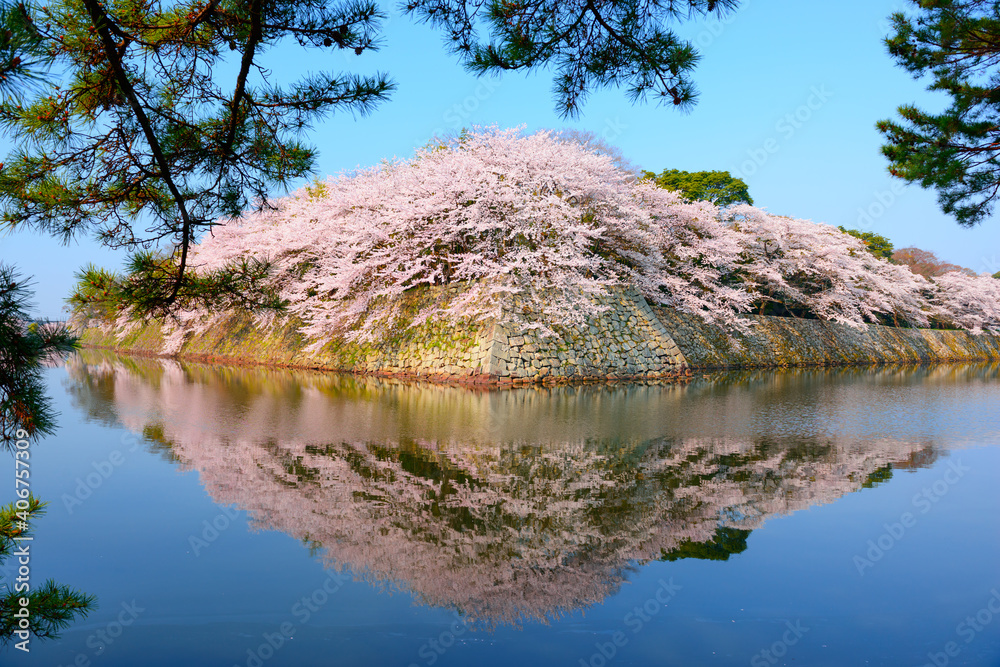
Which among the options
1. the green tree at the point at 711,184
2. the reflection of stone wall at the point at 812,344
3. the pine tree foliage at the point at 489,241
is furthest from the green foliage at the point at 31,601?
the green tree at the point at 711,184

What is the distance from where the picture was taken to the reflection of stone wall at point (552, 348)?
1444 centimetres

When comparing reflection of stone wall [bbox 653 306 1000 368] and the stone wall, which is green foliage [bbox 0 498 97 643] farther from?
reflection of stone wall [bbox 653 306 1000 368]

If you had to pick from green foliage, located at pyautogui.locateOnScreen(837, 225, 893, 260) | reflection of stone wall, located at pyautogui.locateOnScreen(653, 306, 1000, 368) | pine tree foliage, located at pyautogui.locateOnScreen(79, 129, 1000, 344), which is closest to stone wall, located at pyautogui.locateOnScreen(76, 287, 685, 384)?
pine tree foliage, located at pyautogui.locateOnScreen(79, 129, 1000, 344)

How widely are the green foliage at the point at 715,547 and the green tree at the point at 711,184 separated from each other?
26.9 m

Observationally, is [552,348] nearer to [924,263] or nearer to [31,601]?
[31,601]

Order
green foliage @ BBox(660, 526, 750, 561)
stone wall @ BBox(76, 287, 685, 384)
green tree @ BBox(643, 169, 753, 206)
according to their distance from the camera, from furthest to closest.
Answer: green tree @ BBox(643, 169, 753, 206) → stone wall @ BBox(76, 287, 685, 384) → green foliage @ BBox(660, 526, 750, 561)

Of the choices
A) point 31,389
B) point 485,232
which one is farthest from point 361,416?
point 485,232

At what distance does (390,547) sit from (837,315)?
25.7 meters

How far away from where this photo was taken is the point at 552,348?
48.5ft

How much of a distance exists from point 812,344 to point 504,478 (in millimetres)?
23005

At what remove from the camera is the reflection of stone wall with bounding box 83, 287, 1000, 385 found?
14438 millimetres

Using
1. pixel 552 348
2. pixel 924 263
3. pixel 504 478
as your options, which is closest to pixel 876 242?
pixel 924 263

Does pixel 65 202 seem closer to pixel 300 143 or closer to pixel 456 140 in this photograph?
pixel 300 143

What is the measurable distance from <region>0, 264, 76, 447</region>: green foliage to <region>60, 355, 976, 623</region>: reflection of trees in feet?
5.64
